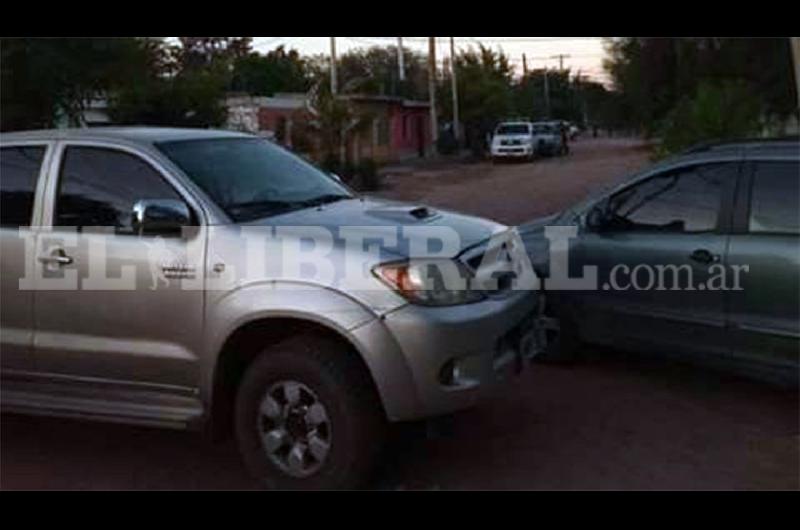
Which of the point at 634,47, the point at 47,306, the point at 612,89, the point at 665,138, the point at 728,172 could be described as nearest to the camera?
the point at 47,306

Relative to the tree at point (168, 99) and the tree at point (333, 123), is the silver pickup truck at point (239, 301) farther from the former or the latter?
the tree at point (333, 123)

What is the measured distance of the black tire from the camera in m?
4.54

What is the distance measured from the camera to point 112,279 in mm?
4992

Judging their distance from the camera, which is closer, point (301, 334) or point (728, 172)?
point (301, 334)

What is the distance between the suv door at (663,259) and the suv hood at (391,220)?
1269 millimetres

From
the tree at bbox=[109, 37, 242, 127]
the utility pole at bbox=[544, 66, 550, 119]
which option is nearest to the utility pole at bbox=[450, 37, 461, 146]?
the tree at bbox=[109, 37, 242, 127]

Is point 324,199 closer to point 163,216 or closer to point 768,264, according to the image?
point 163,216

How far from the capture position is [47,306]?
5176 millimetres

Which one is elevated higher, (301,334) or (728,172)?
(728,172)

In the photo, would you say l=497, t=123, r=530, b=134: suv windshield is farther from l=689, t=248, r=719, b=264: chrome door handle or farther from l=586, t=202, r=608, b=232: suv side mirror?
l=689, t=248, r=719, b=264: chrome door handle

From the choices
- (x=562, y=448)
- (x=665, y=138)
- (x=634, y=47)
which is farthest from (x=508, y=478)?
(x=634, y=47)

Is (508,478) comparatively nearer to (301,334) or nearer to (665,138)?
(301,334)

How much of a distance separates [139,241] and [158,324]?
1.41 ft

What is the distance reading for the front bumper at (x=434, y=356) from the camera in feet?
14.6
